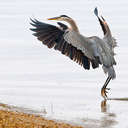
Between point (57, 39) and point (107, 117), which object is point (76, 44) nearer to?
point (57, 39)

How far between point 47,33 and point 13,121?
152 inches

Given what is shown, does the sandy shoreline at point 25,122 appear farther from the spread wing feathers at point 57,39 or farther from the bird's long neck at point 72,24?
the bird's long neck at point 72,24

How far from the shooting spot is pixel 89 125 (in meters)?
13.3

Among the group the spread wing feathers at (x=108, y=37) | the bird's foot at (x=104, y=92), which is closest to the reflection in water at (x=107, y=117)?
the bird's foot at (x=104, y=92)

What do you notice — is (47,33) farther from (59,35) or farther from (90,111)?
(90,111)

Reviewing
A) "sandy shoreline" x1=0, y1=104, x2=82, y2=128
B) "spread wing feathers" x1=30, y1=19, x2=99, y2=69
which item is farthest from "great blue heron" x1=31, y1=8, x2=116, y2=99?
"sandy shoreline" x1=0, y1=104, x2=82, y2=128

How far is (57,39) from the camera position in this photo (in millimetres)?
14977

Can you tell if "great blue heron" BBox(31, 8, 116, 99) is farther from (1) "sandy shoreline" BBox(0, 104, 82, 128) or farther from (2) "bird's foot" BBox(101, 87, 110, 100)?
(1) "sandy shoreline" BBox(0, 104, 82, 128)

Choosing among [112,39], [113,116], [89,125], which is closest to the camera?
[89,125]

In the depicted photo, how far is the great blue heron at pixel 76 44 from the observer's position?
14.8 m

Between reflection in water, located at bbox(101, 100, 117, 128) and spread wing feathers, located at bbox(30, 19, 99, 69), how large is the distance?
1.23 m

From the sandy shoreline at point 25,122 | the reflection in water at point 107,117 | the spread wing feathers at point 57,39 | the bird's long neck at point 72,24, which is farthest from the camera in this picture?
the spread wing feathers at point 57,39

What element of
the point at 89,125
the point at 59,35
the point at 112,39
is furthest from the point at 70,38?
the point at 89,125

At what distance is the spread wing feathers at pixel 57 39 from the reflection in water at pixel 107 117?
1.23 meters
